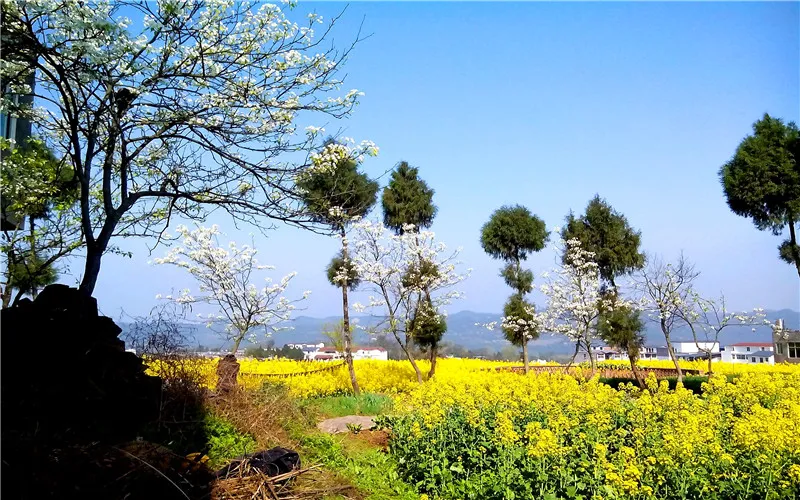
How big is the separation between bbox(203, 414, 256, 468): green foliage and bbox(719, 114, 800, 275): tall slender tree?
14.5 m

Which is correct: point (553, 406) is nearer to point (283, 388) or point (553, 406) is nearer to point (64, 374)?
point (283, 388)

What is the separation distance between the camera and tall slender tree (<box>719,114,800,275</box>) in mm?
14609

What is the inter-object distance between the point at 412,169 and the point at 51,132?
40.2 feet

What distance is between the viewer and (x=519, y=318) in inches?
750

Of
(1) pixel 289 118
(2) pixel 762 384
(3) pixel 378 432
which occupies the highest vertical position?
(1) pixel 289 118

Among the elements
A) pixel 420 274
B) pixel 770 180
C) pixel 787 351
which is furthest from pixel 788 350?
pixel 420 274

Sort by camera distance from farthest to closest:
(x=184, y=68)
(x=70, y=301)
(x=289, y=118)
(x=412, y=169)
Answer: (x=412, y=169) < (x=289, y=118) < (x=184, y=68) < (x=70, y=301)

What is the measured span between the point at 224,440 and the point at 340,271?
9.40 meters

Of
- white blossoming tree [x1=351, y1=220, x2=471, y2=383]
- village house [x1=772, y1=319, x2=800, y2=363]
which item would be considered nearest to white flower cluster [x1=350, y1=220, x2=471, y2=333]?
white blossoming tree [x1=351, y1=220, x2=471, y2=383]

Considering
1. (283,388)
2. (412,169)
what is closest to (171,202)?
(283,388)

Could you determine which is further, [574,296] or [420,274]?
[574,296]

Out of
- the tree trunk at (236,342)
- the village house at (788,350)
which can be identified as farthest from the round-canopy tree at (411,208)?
the village house at (788,350)

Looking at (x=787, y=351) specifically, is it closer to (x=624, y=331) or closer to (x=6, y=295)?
(x=624, y=331)

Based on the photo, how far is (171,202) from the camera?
220 inches
